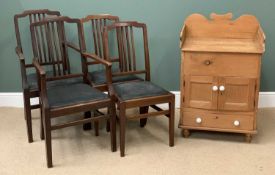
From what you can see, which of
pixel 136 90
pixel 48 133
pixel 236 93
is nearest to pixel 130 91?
pixel 136 90

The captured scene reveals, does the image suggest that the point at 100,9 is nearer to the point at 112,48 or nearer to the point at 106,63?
the point at 112,48

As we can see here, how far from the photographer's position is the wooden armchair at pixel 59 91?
2410mm

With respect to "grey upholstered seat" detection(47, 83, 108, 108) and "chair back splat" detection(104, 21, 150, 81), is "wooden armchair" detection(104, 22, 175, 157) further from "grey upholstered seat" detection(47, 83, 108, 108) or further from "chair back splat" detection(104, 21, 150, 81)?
"grey upholstered seat" detection(47, 83, 108, 108)

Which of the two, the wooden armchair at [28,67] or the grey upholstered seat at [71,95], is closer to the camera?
the grey upholstered seat at [71,95]

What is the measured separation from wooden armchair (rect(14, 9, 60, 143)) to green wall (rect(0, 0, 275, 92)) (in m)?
0.14

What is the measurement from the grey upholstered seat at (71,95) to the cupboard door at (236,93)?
85 cm

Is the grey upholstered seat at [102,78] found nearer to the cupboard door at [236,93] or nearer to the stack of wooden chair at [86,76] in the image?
the stack of wooden chair at [86,76]

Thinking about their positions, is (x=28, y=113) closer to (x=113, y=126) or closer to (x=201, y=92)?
(x=113, y=126)

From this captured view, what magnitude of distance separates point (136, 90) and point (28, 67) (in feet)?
3.28

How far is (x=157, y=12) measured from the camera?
3.30 metres

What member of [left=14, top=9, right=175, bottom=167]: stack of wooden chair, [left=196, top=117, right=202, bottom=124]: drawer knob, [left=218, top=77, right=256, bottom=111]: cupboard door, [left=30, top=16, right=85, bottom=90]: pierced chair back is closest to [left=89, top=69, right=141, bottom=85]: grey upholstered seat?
[left=14, top=9, right=175, bottom=167]: stack of wooden chair

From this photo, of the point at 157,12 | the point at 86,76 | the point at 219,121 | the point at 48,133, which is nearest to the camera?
the point at 48,133

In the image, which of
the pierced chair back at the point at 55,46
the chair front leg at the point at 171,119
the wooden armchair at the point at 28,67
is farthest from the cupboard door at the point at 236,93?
the wooden armchair at the point at 28,67

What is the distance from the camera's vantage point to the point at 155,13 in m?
3.30
